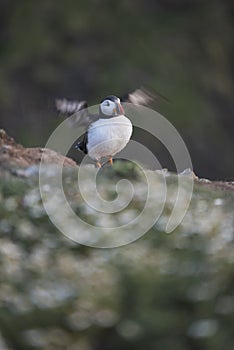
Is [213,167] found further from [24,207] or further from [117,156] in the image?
[24,207]

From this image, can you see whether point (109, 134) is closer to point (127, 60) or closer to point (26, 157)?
point (26, 157)

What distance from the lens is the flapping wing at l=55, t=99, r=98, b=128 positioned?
9.59 metres

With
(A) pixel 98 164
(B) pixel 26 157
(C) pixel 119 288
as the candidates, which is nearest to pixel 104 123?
(A) pixel 98 164

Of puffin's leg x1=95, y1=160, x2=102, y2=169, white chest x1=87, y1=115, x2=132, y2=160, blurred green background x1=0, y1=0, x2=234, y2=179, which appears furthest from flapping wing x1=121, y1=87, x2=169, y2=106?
blurred green background x1=0, y1=0, x2=234, y2=179

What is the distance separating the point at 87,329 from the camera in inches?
251

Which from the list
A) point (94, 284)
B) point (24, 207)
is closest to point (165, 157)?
point (24, 207)

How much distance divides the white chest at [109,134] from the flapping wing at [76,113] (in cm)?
21

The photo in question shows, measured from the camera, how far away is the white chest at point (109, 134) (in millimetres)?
9117

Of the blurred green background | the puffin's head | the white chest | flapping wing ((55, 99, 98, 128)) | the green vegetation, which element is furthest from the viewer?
the blurred green background

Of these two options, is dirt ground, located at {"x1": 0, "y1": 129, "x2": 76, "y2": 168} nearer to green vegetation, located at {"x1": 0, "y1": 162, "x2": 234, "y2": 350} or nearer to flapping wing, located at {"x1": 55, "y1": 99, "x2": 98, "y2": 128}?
flapping wing, located at {"x1": 55, "y1": 99, "x2": 98, "y2": 128}

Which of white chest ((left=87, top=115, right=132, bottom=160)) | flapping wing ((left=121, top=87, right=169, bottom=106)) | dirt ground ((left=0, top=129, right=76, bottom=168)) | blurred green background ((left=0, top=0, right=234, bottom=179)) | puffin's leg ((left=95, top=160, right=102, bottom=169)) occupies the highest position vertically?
flapping wing ((left=121, top=87, right=169, bottom=106))

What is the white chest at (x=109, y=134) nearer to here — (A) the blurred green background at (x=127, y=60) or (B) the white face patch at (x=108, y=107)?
(B) the white face patch at (x=108, y=107)

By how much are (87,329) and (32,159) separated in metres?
3.39

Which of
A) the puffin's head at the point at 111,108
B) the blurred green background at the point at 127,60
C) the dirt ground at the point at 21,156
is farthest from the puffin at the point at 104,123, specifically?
the blurred green background at the point at 127,60
